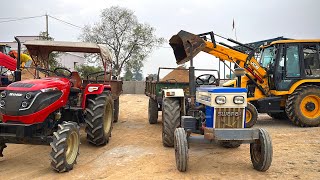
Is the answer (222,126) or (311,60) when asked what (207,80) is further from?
(222,126)

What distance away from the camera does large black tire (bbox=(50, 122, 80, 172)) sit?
17.6 feet

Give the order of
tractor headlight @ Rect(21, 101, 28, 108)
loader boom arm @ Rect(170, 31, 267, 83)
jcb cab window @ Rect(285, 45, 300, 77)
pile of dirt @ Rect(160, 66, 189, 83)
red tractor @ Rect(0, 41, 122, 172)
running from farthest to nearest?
1. pile of dirt @ Rect(160, 66, 189, 83)
2. jcb cab window @ Rect(285, 45, 300, 77)
3. loader boom arm @ Rect(170, 31, 267, 83)
4. tractor headlight @ Rect(21, 101, 28, 108)
5. red tractor @ Rect(0, 41, 122, 172)

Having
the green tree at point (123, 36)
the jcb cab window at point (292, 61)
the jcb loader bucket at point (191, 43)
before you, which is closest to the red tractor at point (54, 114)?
the jcb loader bucket at point (191, 43)

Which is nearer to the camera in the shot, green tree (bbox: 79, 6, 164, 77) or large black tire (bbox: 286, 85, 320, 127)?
large black tire (bbox: 286, 85, 320, 127)

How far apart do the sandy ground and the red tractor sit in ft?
1.24

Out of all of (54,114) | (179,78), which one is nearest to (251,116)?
(54,114)

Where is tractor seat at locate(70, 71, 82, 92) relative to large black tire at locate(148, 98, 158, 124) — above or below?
above

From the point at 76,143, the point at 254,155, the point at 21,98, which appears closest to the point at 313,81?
the point at 254,155

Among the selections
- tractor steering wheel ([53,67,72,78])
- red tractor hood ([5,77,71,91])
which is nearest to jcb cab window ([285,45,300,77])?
tractor steering wheel ([53,67,72,78])

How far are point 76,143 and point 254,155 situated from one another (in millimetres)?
3062

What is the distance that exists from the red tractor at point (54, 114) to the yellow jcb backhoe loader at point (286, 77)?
13.9 feet

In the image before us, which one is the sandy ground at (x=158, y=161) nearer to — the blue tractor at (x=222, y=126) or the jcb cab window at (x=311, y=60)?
the blue tractor at (x=222, y=126)

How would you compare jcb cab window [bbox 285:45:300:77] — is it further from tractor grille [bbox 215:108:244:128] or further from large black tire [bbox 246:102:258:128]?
tractor grille [bbox 215:108:244:128]

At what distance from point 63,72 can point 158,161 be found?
10.9 feet
